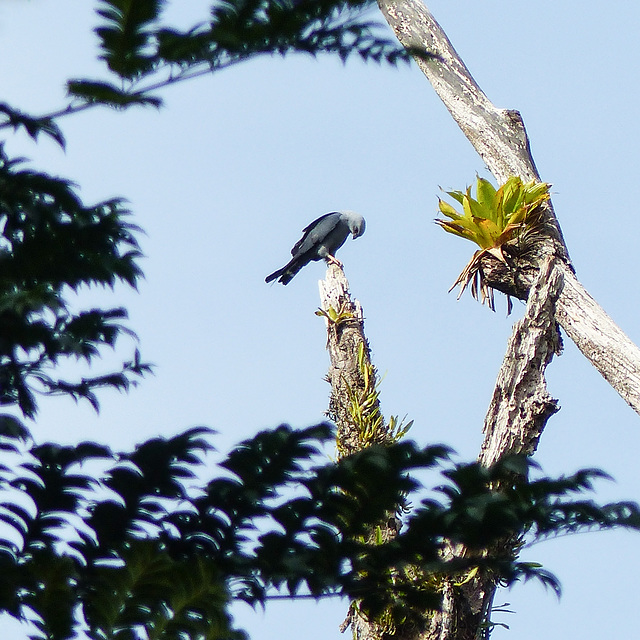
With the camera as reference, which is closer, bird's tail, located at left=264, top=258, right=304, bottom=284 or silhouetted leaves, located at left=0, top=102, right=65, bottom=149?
silhouetted leaves, located at left=0, top=102, right=65, bottom=149

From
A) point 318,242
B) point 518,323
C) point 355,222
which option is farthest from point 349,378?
point 355,222

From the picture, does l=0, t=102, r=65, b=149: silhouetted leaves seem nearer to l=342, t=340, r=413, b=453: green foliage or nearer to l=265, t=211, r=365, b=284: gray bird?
l=342, t=340, r=413, b=453: green foliage

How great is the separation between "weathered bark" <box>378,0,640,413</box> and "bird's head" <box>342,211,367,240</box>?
1.88m

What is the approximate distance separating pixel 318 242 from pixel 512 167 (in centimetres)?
242

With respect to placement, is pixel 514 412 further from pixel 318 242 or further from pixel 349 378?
pixel 318 242

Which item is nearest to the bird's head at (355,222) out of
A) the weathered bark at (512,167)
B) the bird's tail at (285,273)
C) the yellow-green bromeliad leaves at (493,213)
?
the bird's tail at (285,273)

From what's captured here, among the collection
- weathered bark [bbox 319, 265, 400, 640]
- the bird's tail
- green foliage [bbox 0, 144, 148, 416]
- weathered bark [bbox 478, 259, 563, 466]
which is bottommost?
green foliage [bbox 0, 144, 148, 416]

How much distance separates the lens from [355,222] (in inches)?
→ 369

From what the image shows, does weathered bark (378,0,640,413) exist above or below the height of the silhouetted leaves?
above

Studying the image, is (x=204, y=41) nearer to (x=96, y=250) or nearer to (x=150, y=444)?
(x=96, y=250)

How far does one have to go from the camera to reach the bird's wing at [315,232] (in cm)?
889

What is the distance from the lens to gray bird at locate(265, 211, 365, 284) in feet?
29.2

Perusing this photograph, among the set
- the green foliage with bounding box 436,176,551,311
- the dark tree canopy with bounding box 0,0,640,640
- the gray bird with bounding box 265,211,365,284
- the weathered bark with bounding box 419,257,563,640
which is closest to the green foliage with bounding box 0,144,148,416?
the dark tree canopy with bounding box 0,0,640,640

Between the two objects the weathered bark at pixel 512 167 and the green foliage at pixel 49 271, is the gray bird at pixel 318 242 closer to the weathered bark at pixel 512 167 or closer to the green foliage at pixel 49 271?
the weathered bark at pixel 512 167
